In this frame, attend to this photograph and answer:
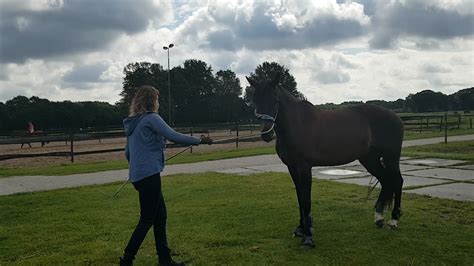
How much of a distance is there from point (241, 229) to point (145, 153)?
2203 millimetres

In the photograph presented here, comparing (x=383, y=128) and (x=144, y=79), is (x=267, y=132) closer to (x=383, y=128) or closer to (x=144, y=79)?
(x=383, y=128)

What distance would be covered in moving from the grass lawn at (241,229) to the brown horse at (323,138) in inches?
18.1

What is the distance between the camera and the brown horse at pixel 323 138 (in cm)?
549

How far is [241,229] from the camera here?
600 cm

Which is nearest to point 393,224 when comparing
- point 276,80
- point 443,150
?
point 276,80

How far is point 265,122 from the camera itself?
17.8 ft

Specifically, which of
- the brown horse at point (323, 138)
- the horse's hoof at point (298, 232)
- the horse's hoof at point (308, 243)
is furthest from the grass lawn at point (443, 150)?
A: the horse's hoof at point (308, 243)

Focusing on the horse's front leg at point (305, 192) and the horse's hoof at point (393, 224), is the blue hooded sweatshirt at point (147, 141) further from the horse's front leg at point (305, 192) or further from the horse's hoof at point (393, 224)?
the horse's hoof at point (393, 224)

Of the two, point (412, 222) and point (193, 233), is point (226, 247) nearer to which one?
point (193, 233)

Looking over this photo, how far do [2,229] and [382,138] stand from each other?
5.85m

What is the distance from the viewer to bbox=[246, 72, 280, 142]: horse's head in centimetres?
538

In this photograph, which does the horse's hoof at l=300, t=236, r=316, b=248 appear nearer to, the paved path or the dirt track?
the paved path

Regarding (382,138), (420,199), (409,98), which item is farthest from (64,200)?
(409,98)

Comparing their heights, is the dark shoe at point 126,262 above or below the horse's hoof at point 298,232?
above
